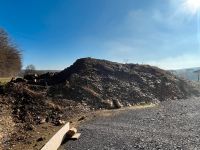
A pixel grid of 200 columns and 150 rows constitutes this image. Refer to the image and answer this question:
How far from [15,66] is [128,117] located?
123 ft

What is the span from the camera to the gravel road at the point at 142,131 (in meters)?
13.7

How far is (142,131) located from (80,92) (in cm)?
1187

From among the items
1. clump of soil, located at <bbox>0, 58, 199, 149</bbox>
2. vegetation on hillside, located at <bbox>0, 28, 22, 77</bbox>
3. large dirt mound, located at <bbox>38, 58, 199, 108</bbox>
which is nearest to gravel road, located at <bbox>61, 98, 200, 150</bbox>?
clump of soil, located at <bbox>0, 58, 199, 149</bbox>

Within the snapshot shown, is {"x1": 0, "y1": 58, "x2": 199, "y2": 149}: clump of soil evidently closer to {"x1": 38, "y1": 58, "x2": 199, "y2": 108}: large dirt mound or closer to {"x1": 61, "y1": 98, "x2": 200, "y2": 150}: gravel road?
{"x1": 38, "y1": 58, "x2": 199, "y2": 108}: large dirt mound

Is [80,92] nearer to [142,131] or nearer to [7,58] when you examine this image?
[142,131]

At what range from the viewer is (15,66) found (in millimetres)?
54938

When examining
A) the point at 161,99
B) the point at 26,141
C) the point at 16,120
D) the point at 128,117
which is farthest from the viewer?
the point at 161,99

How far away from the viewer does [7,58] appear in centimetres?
5194

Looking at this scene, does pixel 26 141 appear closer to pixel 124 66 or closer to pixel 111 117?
pixel 111 117

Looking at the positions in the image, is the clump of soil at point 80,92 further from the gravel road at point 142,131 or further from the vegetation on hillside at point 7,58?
the vegetation on hillside at point 7,58

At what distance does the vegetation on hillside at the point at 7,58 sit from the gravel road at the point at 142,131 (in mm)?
31267

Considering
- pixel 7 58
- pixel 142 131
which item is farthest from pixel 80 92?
pixel 7 58

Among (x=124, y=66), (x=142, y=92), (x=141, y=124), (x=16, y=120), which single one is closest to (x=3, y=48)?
(x=124, y=66)

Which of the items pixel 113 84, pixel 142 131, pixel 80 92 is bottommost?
pixel 142 131
